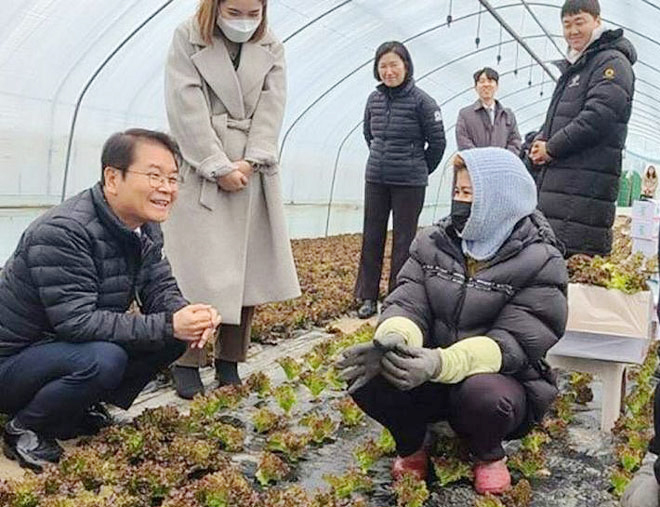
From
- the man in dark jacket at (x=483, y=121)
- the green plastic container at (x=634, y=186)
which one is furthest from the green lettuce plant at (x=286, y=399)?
the green plastic container at (x=634, y=186)

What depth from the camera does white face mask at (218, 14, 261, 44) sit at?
3.04m

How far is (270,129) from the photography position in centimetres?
323

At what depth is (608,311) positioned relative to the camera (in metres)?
2.88

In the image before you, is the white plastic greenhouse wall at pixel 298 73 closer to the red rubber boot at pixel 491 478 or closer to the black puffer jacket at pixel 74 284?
the black puffer jacket at pixel 74 284

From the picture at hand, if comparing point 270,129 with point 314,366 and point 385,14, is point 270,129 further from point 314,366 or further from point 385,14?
point 385,14

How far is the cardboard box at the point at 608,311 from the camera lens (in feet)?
9.31

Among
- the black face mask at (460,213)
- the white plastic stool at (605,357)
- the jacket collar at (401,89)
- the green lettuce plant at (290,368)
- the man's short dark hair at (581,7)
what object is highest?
the man's short dark hair at (581,7)

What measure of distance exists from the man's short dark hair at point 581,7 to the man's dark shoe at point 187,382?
2198 mm

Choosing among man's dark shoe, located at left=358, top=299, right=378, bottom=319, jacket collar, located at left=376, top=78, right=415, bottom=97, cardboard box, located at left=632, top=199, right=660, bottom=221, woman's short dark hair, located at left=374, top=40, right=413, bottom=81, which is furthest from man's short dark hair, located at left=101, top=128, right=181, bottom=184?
cardboard box, located at left=632, top=199, right=660, bottom=221

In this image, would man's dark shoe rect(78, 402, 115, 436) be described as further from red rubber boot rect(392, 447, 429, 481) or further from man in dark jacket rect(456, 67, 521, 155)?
man in dark jacket rect(456, 67, 521, 155)

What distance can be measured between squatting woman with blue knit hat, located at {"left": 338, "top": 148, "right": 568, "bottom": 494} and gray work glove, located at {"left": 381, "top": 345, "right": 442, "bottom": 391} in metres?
0.03

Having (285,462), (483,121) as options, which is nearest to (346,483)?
(285,462)

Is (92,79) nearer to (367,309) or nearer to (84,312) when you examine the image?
(367,309)

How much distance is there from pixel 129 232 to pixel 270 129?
895 millimetres
